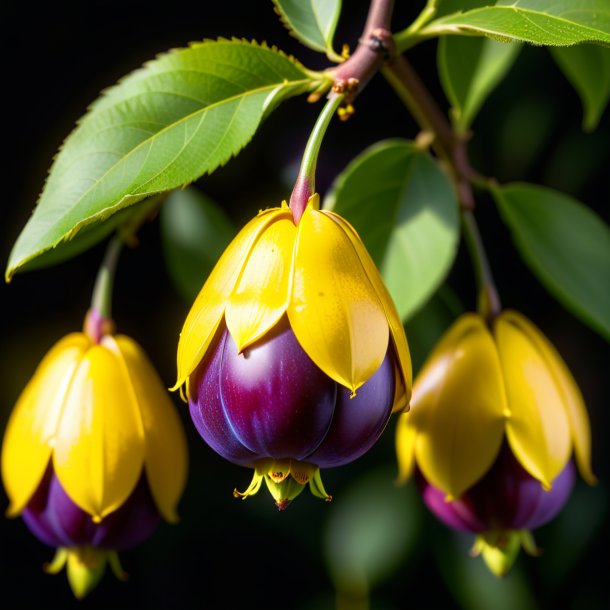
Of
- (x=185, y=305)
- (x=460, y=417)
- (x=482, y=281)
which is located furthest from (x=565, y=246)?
(x=185, y=305)

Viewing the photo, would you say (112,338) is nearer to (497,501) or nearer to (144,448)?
(144,448)

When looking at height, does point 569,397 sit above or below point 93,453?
below

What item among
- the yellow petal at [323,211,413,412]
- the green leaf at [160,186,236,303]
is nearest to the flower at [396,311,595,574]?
the yellow petal at [323,211,413,412]

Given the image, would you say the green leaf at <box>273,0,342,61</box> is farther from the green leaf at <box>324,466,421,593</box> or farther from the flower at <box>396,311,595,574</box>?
the green leaf at <box>324,466,421,593</box>

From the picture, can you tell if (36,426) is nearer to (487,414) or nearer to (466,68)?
(487,414)

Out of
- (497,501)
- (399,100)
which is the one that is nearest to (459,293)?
(399,100)

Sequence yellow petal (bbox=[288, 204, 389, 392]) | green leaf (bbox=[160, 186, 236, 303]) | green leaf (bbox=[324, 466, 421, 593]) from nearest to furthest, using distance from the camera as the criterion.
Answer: yellow petal (bbox=[288, 204, 389, 392])
green leaf (bbox=[160, 186, 236, 303])
green leaf (bbox=[324, 466, 421, 593])
